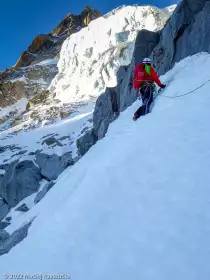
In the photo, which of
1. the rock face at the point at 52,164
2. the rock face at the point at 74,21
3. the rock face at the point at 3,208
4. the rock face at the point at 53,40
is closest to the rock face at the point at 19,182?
the rock face at the point at 3,208

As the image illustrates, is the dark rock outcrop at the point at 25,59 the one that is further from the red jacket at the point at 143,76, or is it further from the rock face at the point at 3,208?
the red jacket at the point at 143,76

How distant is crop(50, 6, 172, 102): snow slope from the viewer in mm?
49375

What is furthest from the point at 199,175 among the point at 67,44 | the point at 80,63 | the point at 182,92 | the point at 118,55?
the point at 67,44

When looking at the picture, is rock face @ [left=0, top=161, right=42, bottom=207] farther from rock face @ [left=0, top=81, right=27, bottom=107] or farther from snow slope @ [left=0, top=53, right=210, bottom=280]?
rock face @ [left=0, top=81, right=27, bottom=107]

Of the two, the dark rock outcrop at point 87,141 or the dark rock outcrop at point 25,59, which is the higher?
the dark rock outcrop at point 25,59

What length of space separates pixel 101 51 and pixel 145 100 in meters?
48.4

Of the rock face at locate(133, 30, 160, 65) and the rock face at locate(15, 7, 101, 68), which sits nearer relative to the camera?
the rock face at locate(133, 30, 160, 65)

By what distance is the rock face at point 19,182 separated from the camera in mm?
22900

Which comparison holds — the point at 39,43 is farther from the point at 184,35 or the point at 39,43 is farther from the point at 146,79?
the point at 146,79

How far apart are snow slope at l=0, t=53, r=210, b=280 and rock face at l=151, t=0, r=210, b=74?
7057mm

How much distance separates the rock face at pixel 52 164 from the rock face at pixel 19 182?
0.57 meters

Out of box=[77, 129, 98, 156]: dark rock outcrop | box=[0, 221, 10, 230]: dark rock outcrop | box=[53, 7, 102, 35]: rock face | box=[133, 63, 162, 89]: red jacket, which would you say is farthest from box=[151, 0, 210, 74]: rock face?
box=[53, 7, 102, 35]: rock face

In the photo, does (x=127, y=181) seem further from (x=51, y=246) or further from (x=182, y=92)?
(x=182, y=92)

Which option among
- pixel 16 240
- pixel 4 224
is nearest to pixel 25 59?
pixel 4 224
